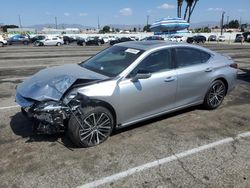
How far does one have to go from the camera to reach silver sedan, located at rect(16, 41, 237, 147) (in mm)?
3896

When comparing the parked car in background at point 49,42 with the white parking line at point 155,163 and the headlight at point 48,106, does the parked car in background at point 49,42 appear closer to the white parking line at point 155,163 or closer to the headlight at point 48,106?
the headlight at point 48,106

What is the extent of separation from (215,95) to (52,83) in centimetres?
365

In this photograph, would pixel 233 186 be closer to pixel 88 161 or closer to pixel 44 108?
pixel 88 161

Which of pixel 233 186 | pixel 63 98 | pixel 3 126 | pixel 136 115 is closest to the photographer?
pixel 233 186

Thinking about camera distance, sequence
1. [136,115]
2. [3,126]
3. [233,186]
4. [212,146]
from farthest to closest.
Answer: [3,126] → [136,115] → [212,146] → [233,186]

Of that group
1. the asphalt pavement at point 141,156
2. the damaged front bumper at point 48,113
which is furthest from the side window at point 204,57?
the damaged front bumper at point 48,113

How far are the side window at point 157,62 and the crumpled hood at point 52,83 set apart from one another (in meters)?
0.75

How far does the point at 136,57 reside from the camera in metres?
4.59

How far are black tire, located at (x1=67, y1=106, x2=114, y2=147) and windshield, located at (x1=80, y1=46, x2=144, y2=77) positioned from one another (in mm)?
734

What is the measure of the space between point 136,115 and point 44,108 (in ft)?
5.19

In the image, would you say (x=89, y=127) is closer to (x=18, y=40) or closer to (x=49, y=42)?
(x=49, y=42)

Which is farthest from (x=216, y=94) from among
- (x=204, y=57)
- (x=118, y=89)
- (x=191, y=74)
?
(x=118, y=89)

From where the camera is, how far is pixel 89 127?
4.05 metres

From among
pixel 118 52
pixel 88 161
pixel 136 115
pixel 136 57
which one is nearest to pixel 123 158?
pixel 88 161
